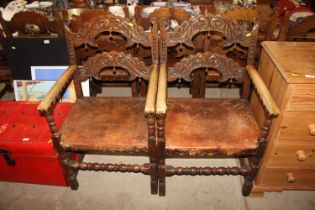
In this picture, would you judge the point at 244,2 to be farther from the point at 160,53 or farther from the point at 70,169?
the point at 70,169

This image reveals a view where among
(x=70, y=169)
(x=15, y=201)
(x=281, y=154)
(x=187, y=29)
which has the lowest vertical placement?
(x=15, y=201)

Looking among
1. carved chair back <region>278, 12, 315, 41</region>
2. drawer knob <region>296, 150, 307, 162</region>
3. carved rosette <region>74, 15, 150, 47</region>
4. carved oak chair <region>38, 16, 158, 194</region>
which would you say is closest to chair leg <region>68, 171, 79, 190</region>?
carved oak chair <region>38, 16, 158, 194</region>

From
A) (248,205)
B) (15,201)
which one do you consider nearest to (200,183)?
(248,205)

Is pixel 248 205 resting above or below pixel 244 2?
below

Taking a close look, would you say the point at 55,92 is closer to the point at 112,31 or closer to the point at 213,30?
the point at 112,31

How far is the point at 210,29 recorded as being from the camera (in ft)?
5.42

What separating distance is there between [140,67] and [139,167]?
0.70 metres

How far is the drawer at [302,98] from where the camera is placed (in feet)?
4.41

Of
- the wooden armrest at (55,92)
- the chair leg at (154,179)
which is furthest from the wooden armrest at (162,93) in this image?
the wooden armrest at (55,92)

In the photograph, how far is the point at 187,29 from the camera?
5.43ft

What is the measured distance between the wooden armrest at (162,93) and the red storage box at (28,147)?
32.6 inches

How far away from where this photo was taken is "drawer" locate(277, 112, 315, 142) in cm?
144

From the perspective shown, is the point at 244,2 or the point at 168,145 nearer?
the point at 168,145

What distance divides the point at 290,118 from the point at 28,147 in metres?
1.68
